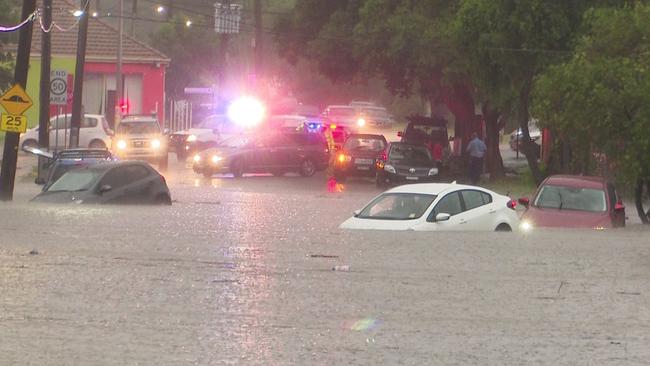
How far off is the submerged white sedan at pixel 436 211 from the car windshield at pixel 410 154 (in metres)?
19.4

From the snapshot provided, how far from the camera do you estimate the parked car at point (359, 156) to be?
44.9 metres

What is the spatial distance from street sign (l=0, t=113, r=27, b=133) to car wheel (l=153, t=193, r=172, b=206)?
4.56 meters

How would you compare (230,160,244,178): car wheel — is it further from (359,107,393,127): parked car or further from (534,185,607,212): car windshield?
(359,107,393,127): parked car

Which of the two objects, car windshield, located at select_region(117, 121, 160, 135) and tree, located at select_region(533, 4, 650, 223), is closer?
tree, located at select_region(533, 4, 650, 223)

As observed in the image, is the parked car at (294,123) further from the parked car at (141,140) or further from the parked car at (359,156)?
the parked car at (141,140)

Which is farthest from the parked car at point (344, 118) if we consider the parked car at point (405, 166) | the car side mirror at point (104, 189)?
the car side mirror at point (104, 189)

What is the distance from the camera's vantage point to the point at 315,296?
13.2 meters

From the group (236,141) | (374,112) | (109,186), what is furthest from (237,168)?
(374,112)

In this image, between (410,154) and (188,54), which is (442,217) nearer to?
(410,154)

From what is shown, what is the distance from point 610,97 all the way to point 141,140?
22.4m

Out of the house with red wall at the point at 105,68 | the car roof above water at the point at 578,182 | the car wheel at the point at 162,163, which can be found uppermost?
the house with red wall at the point at 105,68

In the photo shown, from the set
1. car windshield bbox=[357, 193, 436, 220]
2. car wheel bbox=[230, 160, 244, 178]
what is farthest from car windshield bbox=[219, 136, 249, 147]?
car windshield bbox=[357, 193, 436, 220]

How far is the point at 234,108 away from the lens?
60.2 meters

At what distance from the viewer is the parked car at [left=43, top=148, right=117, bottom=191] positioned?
28.9 metres
